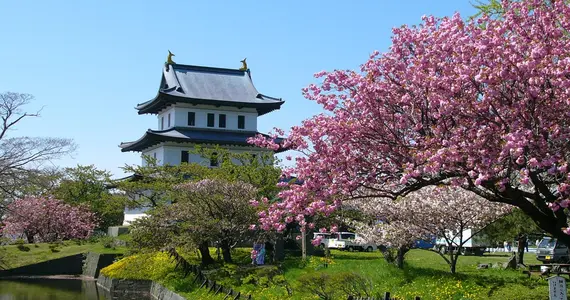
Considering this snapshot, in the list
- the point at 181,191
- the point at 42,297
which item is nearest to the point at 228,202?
the point at 181,191

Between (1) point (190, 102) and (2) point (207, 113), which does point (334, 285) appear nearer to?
(1) point (190, 102)

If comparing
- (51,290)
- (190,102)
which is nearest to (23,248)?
(51,290)

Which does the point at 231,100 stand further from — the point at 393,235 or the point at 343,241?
the point at 393,235

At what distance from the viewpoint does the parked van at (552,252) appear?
29.3 m

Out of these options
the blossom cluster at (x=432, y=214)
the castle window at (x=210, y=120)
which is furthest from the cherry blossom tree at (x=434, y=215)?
the castle window at (x=210, y=120)

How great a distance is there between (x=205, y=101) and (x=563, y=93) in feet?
145

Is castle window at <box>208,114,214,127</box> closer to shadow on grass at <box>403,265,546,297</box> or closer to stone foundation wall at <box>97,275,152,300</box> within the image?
stone foundation wall at <box>97,275,152,300</box>

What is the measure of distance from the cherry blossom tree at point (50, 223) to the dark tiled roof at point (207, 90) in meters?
12.7

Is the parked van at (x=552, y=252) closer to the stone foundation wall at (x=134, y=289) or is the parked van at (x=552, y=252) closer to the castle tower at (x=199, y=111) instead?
the stone foundation wall at (x=134, y=289)

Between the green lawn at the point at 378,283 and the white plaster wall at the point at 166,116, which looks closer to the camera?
the green lawn at the point at 378,283

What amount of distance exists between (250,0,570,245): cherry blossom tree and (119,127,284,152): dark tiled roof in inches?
1407

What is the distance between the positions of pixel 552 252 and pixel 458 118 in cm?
2422

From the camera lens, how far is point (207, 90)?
5434 centimetres

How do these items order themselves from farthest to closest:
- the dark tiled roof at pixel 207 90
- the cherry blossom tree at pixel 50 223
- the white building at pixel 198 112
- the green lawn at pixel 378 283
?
the dark tiled roof at pixel 207 90 < the white building at pixel 198 112 < the cherry blossom tree at pixel 50 223 < the green lawn at pixel 378 283
